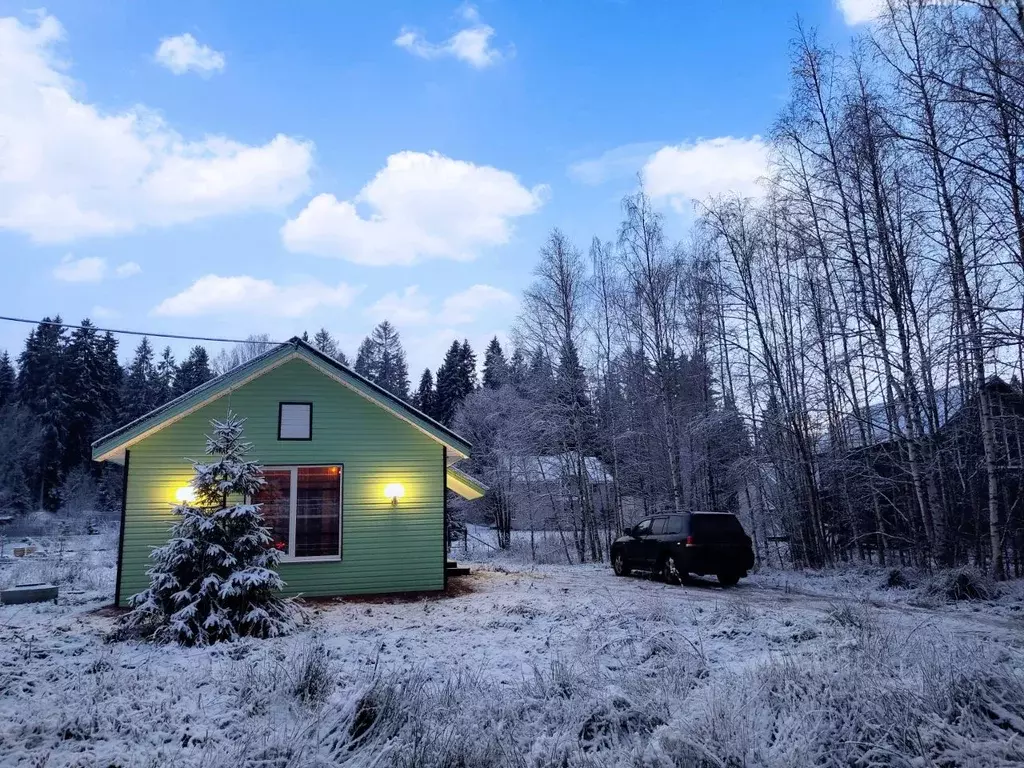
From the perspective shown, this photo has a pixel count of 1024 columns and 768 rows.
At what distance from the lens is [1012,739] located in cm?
407

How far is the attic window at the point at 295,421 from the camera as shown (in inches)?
484

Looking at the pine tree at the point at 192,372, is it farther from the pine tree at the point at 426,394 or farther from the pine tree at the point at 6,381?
the pine tree at the point at 426,394

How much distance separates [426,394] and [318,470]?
38.0 meters

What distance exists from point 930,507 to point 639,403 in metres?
11.0

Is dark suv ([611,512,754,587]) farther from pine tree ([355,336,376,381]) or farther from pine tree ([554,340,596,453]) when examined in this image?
pine tree ([355,336,376,381])

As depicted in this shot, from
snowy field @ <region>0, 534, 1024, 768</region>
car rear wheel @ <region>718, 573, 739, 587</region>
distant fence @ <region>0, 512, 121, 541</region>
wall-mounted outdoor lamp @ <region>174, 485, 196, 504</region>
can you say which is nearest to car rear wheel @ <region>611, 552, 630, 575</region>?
car rear wheel @ <region>718, 573, 739, 587</region>

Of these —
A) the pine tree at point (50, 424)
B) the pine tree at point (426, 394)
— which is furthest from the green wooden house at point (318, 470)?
the pine tree at point (50, 424)

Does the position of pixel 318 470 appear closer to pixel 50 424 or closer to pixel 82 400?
pixel 50 424

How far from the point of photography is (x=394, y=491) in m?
12.6

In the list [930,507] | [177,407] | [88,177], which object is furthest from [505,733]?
[930,507]

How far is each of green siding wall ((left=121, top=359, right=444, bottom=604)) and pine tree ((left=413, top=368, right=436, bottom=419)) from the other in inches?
1413

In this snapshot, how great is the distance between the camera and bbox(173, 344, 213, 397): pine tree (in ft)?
166

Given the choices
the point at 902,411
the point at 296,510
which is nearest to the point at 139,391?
the point at 296,510

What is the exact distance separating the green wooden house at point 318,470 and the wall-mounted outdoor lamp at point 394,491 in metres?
0.02
